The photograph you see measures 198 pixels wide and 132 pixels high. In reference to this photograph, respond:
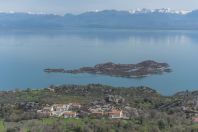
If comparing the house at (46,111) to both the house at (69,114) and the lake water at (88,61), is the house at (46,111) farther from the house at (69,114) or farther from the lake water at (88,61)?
the lake water at (88,61)

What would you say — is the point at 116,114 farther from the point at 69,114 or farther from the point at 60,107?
the point at 60,107

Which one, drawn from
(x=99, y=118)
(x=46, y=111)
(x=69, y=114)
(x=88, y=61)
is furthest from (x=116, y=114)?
(x=88, y=61)

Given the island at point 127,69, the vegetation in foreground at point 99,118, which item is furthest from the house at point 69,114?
the island at point 127,69

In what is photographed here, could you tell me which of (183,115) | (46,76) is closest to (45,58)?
(46,76)

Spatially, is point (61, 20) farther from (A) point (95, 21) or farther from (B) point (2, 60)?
(B) point (2, 60)

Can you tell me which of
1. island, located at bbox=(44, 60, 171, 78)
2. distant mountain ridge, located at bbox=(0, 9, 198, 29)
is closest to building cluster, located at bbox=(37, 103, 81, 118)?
island, located at bbox=(44, 60, 171, 78)

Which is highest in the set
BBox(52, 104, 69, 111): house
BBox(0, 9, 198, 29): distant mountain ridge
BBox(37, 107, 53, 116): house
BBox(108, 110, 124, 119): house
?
BBox(108, 110, 124, 119): house

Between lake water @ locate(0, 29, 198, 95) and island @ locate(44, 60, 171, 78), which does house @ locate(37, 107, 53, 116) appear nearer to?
lake water @ locate(0, 29, 198, 95)

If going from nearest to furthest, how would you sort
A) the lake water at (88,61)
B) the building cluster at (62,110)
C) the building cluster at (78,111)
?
the building cluster at (78,111), the building cluster at (62,110), the lake water at (88,61)
